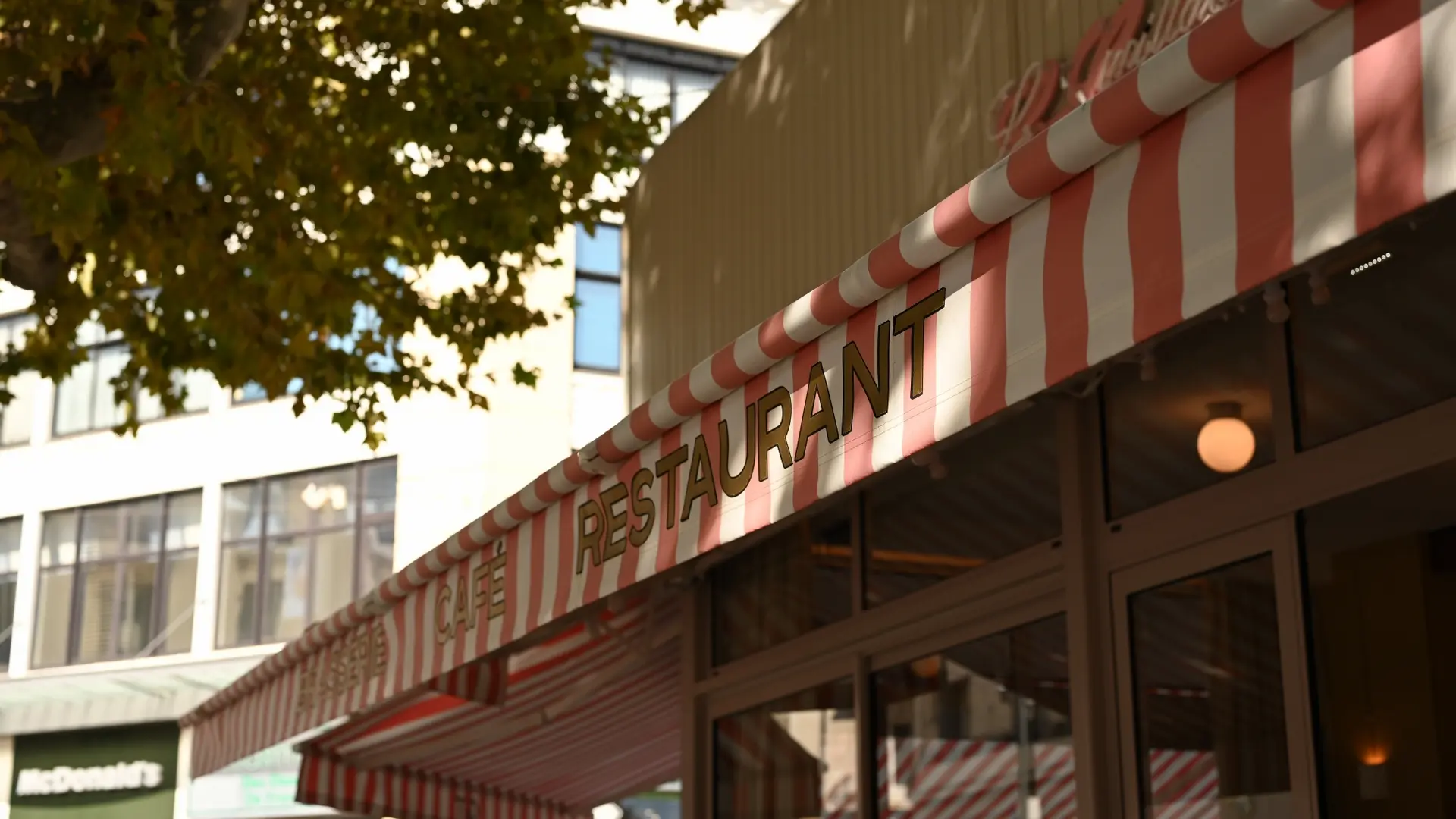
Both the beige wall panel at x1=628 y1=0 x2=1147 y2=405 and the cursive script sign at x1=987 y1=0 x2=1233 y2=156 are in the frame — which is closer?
the cursive script sign at x1=987 y1=0 x2=1233 y2=156

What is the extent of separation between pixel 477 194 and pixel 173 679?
50.5 ft

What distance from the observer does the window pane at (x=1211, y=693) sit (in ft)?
11.8

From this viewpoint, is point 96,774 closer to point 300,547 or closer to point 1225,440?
point 300,547

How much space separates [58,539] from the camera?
84.6 feet

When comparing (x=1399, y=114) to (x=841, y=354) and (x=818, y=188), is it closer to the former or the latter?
(x=841, y=354)

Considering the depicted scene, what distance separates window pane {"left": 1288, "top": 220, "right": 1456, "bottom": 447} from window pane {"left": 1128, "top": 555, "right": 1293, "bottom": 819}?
1.23 ft

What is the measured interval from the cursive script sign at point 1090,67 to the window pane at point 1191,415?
617mm

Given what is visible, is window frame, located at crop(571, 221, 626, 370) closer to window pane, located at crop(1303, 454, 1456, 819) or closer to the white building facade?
the white building facade

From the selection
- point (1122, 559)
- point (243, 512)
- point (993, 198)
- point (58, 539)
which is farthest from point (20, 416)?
point (993, 198)

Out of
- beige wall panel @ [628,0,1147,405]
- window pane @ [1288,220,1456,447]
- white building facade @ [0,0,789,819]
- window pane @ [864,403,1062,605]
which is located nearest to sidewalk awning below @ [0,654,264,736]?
white building facade @ [0,0,789,819]

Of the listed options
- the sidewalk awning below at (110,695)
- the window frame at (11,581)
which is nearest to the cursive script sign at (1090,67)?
the sidewalk awning below at (110,695)

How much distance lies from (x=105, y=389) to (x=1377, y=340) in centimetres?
2529

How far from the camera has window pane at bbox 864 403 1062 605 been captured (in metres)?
4.62

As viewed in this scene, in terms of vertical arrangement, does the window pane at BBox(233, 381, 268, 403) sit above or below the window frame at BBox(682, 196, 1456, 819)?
above
